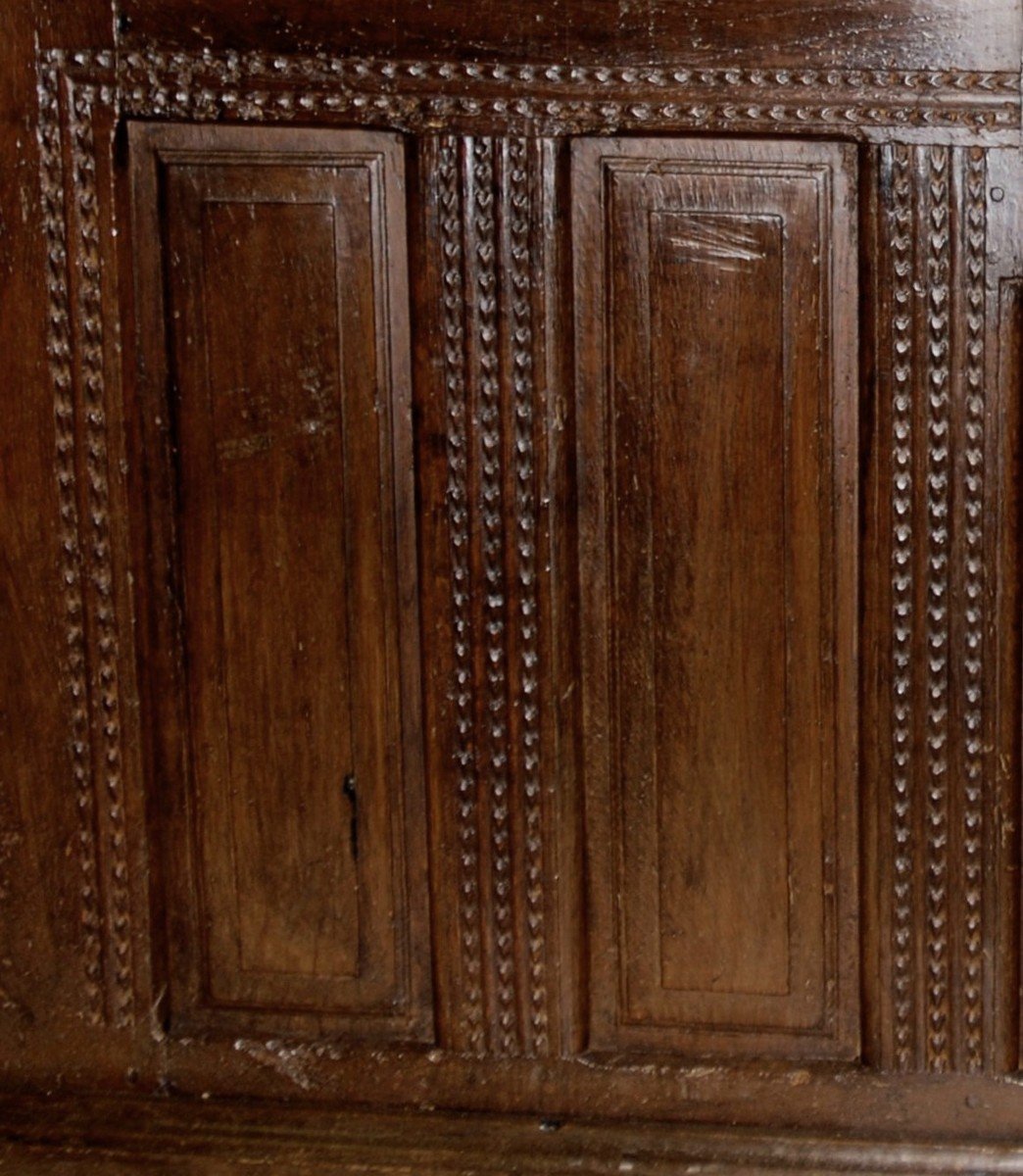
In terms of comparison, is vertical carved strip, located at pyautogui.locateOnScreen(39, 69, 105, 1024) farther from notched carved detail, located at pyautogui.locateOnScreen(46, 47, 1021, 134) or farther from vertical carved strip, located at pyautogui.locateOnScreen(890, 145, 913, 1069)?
vertical carved strip, located at pyautogui.locateOnScreen(890, 145, 913, 1069)

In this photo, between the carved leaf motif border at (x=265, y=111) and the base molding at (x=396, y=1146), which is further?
the base molding at (x=396, y=1146)

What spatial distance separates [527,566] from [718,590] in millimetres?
270

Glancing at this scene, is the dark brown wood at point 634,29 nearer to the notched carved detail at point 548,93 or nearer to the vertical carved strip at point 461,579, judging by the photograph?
the notched carved detail at point 548,93

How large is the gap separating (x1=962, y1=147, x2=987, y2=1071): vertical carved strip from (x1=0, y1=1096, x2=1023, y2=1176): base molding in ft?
0.69

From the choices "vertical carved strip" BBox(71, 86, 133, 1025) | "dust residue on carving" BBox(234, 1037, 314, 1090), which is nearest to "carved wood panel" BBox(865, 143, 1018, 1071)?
"dust residue on carving" BBox(234, 1037, 314, 1090)

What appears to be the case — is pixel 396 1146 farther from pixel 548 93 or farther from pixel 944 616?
pixel 548 93

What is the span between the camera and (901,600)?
210 centimetres

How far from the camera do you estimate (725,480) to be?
2.11m

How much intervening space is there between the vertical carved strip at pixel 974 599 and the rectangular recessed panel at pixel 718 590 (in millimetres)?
155

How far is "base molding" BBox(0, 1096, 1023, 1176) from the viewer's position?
84.5 inches

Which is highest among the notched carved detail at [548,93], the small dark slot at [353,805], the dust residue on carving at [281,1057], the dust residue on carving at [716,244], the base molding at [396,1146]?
the notched carved detail at [548,93]

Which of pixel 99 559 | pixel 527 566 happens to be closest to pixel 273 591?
pixel 99 559

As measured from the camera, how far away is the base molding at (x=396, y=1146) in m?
2.15

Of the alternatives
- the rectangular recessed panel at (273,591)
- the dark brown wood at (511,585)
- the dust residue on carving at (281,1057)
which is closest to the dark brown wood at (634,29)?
the dark brown wood at (511,585)
